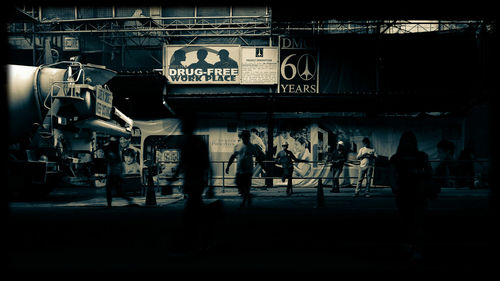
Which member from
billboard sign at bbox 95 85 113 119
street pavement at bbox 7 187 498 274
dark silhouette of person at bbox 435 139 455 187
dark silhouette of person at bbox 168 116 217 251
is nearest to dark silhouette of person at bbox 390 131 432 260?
street pavement at bbox 7 187 498 274

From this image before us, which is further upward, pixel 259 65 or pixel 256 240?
pixel 259 65

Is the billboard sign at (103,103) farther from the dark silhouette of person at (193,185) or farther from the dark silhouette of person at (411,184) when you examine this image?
the dark silhouette of person at (411,184)

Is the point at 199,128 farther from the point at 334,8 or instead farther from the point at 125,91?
the point at 334,8

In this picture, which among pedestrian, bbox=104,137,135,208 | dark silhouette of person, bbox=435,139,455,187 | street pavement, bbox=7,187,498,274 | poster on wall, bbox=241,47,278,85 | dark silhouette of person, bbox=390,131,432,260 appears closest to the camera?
street pavement, bbox=7,187,498,274

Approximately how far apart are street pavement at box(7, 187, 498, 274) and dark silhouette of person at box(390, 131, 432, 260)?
42 cm

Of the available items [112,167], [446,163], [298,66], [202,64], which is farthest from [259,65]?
[446,163]

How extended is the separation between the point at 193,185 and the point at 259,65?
36.8 feet

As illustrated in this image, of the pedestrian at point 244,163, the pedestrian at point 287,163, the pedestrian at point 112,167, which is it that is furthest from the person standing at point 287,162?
the pedestrian at point 112,167

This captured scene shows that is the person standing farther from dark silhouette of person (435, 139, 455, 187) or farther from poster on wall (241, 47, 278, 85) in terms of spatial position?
dark silhouette of person (435, 139, 455, 187)

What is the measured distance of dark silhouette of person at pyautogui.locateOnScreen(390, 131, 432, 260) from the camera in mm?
5336

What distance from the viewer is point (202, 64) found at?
16.0m

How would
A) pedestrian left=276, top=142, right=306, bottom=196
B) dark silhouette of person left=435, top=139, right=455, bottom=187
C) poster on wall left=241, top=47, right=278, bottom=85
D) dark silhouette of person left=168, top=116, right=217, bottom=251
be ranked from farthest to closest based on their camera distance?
poster on wall left=241, top=47, right=278, bottom=85, dark silhouette of person left=435, top=139, right=455, bottom=187, pedestrian left=276, top=142, right=306, bottom=196, dark silhouette of person left=168, top=116, right=217, bottom=251

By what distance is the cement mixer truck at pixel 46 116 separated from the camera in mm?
11164

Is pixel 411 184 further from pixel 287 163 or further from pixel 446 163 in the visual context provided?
pixel 446 163
